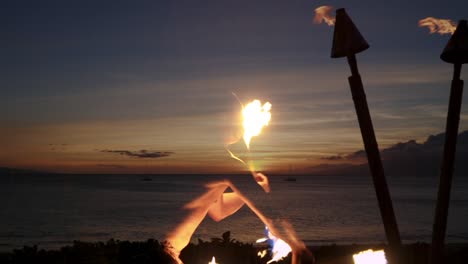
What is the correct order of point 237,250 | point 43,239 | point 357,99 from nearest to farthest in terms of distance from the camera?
1. point 357,99
2. point 237,250
3. point 43,239

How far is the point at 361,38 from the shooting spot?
17.3ft

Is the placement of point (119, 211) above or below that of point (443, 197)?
above

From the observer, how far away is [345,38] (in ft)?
17.4

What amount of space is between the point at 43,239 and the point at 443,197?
1652 inches

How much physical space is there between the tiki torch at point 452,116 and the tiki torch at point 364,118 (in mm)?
814

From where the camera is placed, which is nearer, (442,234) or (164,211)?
(442,234)

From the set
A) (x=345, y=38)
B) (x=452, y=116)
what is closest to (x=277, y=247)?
(x=452, y=116)

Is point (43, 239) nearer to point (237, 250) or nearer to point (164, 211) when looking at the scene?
point (164, 211)

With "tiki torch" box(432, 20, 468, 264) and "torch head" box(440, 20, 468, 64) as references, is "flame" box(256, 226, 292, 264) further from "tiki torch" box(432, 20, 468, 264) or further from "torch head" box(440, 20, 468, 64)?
"torch head" box(440, 20, 468, 64)

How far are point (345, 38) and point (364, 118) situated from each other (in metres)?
0.77

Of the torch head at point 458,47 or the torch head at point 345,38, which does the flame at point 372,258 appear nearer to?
the torch head at point 458,47

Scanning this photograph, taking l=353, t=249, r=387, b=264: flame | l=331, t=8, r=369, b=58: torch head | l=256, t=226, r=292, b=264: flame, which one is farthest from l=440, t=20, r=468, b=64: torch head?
l=256, t=226, r=292, b=264: flame

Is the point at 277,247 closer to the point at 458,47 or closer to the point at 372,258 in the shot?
the point at 372,258

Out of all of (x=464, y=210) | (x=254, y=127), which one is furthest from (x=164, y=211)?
(x=254, y=127)
